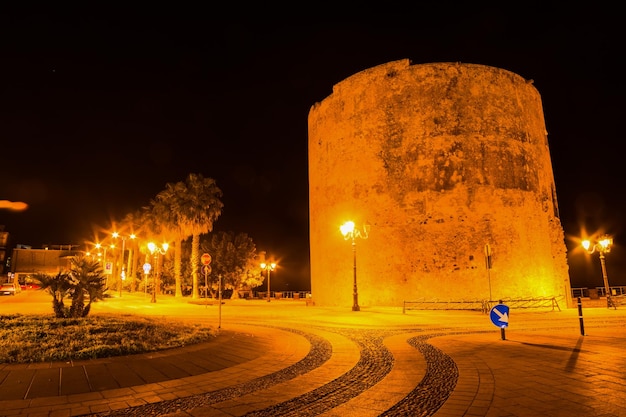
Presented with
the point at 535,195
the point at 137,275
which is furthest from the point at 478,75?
the point at 137,275

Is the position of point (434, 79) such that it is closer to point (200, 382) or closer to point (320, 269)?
point (320, 269)

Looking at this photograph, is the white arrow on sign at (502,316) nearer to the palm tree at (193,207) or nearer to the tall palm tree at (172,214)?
the palm tree at (193,207)

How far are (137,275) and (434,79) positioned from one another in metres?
48.5

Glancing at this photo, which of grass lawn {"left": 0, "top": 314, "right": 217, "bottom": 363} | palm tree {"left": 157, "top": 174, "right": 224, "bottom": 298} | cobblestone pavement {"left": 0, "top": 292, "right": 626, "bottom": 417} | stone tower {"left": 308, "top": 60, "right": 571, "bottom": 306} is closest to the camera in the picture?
cobblestone pavement {"left": 0, "top": 292, "right": 626, "bottom": 417}

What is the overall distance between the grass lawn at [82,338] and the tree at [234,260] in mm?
33977

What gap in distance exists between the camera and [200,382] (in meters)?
5.78

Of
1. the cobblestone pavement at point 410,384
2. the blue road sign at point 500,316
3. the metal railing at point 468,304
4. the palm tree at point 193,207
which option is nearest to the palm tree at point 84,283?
the cobblestone pavement at point 410,384

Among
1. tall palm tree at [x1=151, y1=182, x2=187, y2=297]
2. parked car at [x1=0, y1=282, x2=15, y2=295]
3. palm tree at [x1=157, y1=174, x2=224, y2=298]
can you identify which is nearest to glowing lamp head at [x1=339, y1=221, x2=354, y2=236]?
palm tree at [x1=157, y1=174, x2=224, y2=298]

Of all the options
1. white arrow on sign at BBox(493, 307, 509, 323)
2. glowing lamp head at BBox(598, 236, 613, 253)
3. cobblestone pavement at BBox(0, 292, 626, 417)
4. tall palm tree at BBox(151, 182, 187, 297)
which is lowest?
cobblestone pavement at BBox(0, 292, 626, 417)

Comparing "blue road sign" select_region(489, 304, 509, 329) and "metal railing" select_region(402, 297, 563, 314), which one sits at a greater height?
"blue road sign" select_region(489, 304, 509, 329)

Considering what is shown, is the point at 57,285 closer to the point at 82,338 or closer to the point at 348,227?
the point at 82,338

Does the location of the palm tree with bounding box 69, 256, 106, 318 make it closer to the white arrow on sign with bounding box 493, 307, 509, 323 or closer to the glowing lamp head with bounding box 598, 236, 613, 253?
the white arrow on sign with bounding box 493, 307, 509, 323

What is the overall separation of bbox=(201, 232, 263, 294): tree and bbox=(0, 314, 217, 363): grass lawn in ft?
111

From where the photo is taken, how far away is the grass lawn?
7.30 meters
